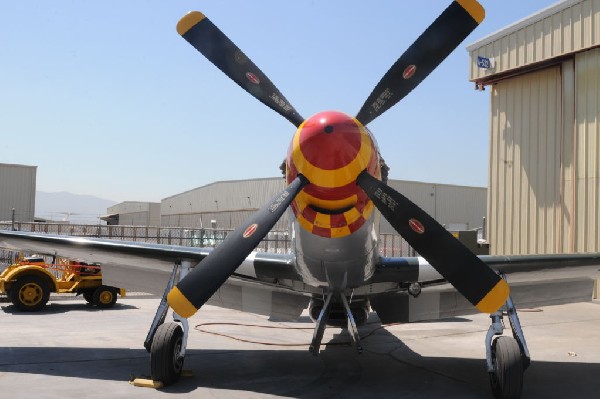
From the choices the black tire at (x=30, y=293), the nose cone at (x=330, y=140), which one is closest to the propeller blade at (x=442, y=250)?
the nose cone at (x=330, y=140)

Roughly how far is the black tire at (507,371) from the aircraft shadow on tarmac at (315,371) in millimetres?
401

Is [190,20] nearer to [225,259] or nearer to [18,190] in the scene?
[225,259]

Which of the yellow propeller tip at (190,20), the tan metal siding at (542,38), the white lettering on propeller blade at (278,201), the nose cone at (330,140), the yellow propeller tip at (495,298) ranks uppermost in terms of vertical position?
the tan metal siding at (542,38)

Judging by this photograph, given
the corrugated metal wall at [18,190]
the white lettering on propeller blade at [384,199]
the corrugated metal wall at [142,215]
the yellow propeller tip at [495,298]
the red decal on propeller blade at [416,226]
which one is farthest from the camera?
the corrugated metal wall at [142,215]

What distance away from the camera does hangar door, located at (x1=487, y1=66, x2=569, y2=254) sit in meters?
18.1

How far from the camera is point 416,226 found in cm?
565

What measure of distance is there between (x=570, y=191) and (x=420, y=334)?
8766mm

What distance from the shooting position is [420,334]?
1184 centimetres

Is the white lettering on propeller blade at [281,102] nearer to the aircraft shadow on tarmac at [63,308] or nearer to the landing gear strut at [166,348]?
the landing gear strut at [166,348]

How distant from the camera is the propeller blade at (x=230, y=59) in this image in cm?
659

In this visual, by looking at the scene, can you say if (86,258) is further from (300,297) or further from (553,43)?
(553,43)

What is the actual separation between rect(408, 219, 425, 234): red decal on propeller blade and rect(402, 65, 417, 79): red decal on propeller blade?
1.75m

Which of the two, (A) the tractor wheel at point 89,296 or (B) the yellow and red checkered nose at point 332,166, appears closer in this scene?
(B) the yellow and red checkered nose at point 332,166

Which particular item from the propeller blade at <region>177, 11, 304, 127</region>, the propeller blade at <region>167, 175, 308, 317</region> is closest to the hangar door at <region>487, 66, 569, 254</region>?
the propeller blade at <region>177, 11, 304, 127</region>
